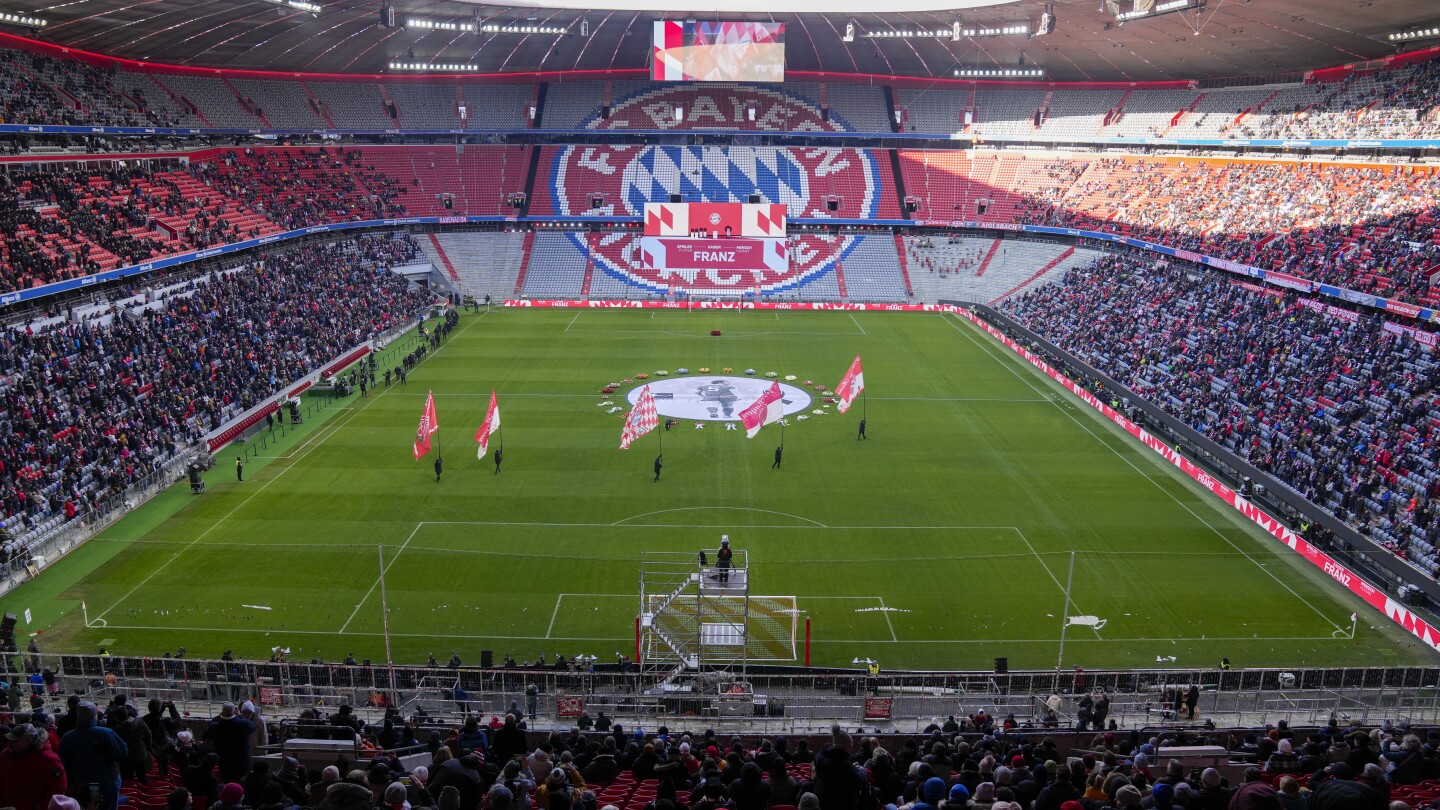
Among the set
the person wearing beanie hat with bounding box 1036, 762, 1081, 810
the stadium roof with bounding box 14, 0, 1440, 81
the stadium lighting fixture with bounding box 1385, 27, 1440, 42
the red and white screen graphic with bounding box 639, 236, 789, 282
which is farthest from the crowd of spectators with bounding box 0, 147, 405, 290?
the stadium lighting fixture with bounding box 1385, 27, 1440, 42

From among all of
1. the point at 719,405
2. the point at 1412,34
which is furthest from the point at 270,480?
the point at 1412,34

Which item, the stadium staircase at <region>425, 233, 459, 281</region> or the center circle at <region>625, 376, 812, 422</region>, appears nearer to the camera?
the center circle at <region>625, 376, 812, 422</region>

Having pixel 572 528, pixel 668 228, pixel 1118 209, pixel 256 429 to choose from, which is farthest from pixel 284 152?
pixel 1118 209

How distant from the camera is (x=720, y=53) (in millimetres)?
70812

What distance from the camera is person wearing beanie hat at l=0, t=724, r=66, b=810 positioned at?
8305mm

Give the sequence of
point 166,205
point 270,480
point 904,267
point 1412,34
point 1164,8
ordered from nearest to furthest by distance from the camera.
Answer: point 270,480, point 1164,8, point 1412,34, point 166,205, point 904,267

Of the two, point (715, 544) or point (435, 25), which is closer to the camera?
point (715, 544)

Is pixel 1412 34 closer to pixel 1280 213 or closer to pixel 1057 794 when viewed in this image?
pixel 1280 213

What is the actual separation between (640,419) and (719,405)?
430 inches


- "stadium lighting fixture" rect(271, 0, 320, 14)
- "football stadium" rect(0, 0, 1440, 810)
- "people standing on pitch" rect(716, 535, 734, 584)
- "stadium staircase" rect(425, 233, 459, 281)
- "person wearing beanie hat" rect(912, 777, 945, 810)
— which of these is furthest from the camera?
"stadium staircase" rect(425, 233, 459, 281)

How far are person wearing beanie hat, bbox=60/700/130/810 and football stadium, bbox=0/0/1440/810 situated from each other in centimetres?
4

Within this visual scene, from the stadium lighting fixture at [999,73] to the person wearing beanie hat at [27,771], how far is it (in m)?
83.4

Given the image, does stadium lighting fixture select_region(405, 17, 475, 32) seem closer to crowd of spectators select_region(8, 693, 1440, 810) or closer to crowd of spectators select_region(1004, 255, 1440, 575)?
crowd of spectators select_region(1004, 255, 1440, 575)

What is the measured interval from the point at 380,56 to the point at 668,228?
24.7m
